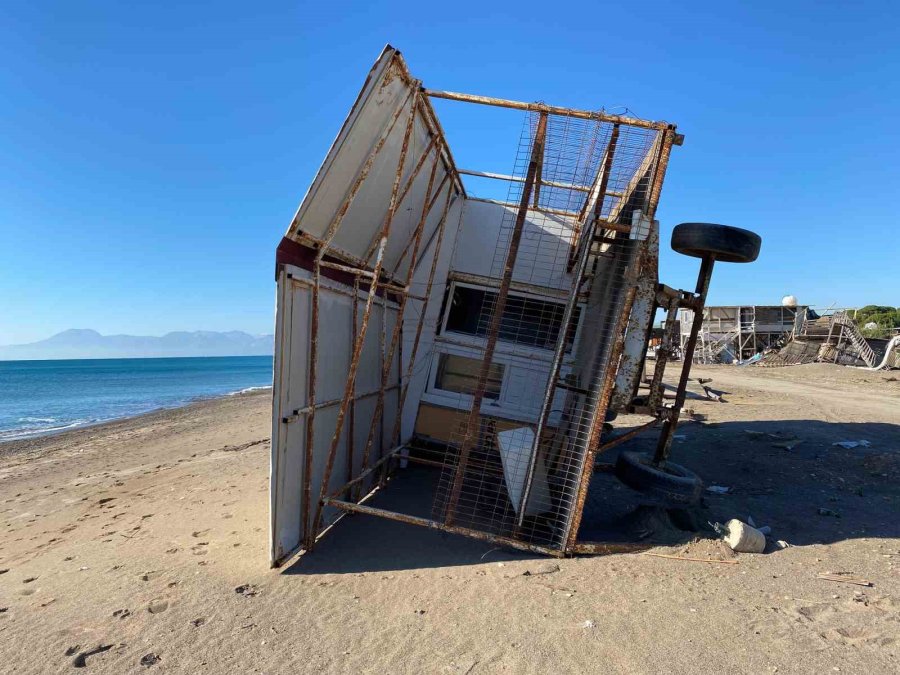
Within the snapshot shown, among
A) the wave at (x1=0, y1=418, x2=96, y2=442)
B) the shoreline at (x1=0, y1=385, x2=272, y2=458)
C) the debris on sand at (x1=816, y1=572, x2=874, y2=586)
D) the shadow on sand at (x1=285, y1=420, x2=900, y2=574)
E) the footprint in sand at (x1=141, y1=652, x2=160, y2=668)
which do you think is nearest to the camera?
the footprint in sand at (x1=141, y1=652, x2=160, y2=668)

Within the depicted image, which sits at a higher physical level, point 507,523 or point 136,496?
point 507,523

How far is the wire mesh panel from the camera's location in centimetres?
511

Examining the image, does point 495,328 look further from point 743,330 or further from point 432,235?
point 743,330

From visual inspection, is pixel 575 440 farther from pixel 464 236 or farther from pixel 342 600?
pixel 464 236

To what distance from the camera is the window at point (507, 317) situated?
7711 mm

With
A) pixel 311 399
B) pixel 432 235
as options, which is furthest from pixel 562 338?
pixel 432 235

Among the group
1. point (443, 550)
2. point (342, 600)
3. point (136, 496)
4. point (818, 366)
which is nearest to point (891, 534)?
point (443, 550)

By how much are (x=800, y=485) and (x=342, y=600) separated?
577 cm

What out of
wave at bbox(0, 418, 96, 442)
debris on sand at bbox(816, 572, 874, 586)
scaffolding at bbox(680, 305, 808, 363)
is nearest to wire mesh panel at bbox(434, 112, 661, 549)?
debris on sand at bbox(816, 572, 874, 586)

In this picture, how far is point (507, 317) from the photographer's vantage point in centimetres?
777

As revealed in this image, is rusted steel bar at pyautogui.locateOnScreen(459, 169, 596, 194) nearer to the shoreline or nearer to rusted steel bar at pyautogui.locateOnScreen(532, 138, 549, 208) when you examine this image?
rusted steel bar at pyautogui.locateOnScreen(532, 138, 549, 208)

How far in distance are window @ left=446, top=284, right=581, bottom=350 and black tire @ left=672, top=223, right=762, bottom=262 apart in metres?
2.49

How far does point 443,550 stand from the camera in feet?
16.2

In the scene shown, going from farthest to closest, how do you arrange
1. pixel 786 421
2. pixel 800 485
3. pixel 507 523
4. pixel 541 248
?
pixel 786 421 → pixel 541 248 → pixel 800 485 → pixel 507 523
